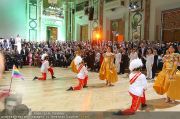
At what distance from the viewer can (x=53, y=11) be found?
26.5 meters

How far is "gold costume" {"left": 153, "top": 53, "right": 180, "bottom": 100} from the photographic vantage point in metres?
8.00

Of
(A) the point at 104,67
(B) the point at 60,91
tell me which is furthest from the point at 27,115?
(A) the point at 104,67

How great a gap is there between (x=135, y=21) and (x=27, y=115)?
16893 millimetres

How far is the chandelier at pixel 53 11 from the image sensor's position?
1029 inches

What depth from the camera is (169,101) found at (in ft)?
27.0

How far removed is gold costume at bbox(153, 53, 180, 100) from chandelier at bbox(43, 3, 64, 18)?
19.1m

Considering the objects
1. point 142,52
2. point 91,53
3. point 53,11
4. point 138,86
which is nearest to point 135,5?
point 91,53

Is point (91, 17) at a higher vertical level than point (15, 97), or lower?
higher

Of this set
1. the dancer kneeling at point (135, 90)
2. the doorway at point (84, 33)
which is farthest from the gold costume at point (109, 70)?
the doorway at point (84, 33)

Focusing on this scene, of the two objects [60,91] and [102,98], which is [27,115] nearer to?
[102,98]

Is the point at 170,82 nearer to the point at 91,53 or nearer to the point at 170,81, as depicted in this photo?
the point at 170,81

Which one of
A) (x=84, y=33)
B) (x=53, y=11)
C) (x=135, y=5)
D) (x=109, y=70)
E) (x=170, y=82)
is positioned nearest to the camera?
(x=170, y=82)

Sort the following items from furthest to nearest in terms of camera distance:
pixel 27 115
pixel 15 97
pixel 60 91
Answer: pixel 60 91
pixel 27 115
pixel 15 97

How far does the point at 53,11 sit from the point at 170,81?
64.5 ft
